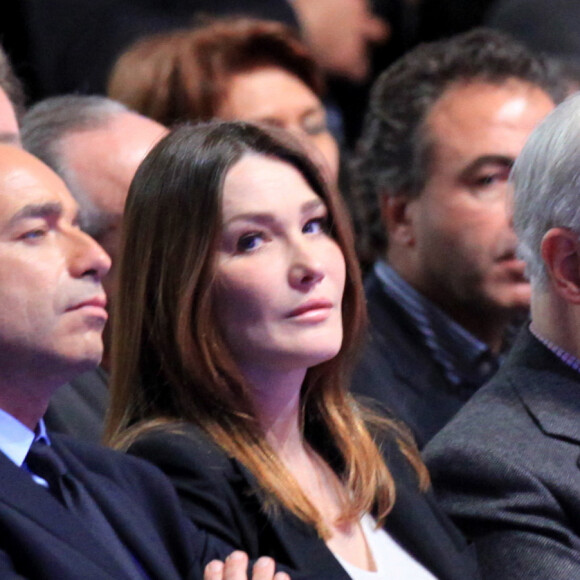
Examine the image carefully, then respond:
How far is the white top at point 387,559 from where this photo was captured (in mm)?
1988

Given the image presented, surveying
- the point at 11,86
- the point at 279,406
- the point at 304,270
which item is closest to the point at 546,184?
the point at 304,270

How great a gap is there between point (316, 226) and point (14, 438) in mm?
682

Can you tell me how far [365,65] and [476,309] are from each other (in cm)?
166

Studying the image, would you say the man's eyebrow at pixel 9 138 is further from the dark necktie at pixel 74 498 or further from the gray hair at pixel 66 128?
the dark necktie at pixel 74 498

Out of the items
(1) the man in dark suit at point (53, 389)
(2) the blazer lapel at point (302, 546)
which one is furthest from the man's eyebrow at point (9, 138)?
(2) the blazer lapel at point (302, 546)

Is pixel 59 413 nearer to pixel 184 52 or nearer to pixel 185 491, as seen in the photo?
pixel 185 491

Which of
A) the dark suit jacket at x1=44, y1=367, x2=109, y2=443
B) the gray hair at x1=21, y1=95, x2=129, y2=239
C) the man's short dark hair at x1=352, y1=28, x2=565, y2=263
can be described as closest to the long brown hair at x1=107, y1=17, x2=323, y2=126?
the man's short dark hair at x1=352, y1=28, x2=565, y2=263

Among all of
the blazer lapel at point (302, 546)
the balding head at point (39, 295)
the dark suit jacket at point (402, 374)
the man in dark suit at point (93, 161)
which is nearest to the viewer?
the balding head at point (39, 295)

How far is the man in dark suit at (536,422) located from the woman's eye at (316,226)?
434mm

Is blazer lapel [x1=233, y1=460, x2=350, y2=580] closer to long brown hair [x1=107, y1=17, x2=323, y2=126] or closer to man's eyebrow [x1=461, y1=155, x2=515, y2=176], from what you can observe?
man's eyebrow [x1=461, y1=155, x2=515, y2=176]

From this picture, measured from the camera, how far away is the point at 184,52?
3.30m

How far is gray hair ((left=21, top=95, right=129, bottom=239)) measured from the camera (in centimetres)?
253

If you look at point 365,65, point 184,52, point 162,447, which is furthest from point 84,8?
point 162,447

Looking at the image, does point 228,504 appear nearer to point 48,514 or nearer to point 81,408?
point 48,514
